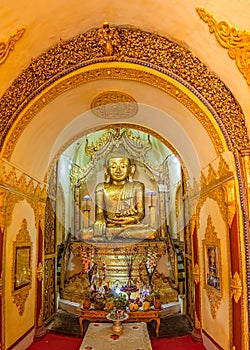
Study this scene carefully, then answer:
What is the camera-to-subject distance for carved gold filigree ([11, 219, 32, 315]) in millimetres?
4551

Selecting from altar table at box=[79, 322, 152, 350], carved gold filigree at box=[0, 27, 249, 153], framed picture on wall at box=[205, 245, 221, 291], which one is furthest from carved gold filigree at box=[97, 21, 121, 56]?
altar table at box=[79, 322, 152, 350]

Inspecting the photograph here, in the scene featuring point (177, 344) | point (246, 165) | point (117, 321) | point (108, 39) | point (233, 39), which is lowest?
point (177, 344)

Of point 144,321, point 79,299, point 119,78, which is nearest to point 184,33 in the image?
point 119,78

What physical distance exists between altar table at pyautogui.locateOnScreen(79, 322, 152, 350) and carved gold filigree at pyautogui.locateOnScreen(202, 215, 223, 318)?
1.11 metres

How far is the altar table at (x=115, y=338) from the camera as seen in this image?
13.9 ft

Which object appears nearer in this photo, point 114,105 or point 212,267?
point 212,267

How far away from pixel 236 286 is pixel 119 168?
6.63 meters

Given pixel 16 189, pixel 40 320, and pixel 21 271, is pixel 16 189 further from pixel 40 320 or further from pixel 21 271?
pixel 40 320

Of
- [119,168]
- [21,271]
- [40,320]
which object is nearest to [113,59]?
[21,271]

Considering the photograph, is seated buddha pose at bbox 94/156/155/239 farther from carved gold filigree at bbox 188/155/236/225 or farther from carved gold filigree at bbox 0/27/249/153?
carved gold filigree at bbox 0/27/249/153

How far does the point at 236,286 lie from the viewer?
11.6 feet

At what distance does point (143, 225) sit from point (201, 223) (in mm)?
3839

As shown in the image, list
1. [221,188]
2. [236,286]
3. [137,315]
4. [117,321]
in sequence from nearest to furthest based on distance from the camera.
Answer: [236,286]
[221,188]
[117,321]
[137,315]

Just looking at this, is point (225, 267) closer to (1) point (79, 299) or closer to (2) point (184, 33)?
(2) point (184, 33)
